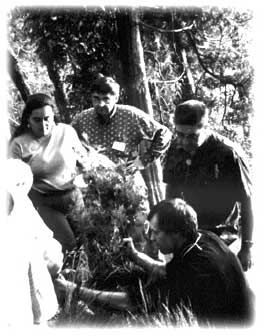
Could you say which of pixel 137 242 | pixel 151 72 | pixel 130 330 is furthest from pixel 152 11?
pixel 130 330

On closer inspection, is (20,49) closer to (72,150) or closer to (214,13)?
(72,150)

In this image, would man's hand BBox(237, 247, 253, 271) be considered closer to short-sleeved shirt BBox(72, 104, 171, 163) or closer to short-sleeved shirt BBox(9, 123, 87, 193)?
short-sleeved shirt BBox(72, 104, 171, 163)

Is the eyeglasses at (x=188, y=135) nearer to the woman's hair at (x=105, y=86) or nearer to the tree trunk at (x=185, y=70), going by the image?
the tree trunk at (x=185, y=70)

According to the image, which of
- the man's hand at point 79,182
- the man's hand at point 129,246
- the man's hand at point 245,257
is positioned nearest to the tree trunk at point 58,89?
the man's hand at point 79,182

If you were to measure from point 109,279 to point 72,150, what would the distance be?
0.69 meters

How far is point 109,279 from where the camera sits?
2797 mm

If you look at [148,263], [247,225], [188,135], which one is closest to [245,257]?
[247,225]

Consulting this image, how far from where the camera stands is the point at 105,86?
2.99 m

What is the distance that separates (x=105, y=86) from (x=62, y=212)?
0.71 meters

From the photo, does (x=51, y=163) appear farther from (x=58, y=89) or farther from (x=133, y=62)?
(x=133, y=62)

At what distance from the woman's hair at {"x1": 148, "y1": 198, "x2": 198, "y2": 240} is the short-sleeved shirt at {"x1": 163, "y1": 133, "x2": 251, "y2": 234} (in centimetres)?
34

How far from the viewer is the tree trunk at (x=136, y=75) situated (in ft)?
9.63

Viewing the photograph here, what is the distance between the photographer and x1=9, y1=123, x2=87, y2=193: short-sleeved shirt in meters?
2.85

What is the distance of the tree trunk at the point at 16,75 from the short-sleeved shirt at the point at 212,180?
0.88 meters
